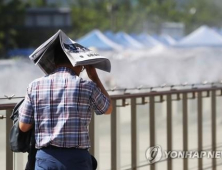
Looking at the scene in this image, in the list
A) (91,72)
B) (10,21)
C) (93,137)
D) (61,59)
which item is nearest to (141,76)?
(93,137)

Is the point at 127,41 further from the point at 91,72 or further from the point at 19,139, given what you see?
the point at 19,139

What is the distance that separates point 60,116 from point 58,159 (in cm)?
25

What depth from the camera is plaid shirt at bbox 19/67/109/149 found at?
4.34m

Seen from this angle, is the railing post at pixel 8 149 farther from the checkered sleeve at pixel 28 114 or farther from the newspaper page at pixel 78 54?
the newspaper page at pixel 78 54

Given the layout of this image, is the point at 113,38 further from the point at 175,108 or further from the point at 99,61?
the point at 99,61

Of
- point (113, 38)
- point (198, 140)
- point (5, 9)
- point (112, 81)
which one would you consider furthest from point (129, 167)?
point (5, 9)

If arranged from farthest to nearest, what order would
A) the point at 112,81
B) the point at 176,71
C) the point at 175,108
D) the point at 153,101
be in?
the point at 176,71
the point at 112,81
the point at 175,108
the point at 153,101

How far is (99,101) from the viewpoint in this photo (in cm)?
446

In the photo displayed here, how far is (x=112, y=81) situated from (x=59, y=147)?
16.9 m

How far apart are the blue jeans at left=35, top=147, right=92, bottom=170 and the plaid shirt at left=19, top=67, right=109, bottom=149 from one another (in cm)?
4

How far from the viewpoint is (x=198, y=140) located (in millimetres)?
8242

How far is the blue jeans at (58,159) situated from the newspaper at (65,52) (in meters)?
0.50

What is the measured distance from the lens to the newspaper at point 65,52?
4398mm

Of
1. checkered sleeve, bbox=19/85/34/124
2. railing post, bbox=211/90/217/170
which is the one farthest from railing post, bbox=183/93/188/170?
checkered sleeve, bbox=19/85/34/124
